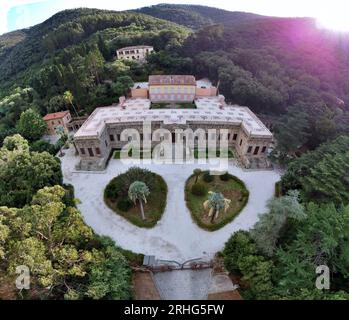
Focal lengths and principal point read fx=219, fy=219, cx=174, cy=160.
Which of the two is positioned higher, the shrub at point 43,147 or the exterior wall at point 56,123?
the exterior wall at point 56,123

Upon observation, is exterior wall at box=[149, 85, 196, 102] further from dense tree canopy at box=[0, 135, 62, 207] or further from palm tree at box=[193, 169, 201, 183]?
dense tree canopy at box=[0, 135, 62, 207]

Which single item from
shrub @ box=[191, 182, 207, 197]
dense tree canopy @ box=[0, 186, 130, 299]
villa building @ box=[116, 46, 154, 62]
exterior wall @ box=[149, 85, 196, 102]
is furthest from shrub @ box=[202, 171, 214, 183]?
villa building @ box=[116, 46, 154, 62]

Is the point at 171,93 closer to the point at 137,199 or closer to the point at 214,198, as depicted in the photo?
the point at 137,199

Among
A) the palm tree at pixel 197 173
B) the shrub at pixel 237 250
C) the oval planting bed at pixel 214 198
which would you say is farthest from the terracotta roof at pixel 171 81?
the shrub at pixel 237 250

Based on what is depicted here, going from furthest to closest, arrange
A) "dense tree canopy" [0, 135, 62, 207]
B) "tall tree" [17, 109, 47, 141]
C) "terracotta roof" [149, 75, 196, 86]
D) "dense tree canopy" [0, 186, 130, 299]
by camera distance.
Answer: "terracotta roof" [149, 75, 196, 86], "tall tree" [17, 109, 47, 141], "dense tree canopy" [0, 135, 62, 207], "dense tree canopy" [0, 186, 130, 299]

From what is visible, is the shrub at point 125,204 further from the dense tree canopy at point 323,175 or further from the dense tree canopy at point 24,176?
the dense tree canopy at point 323,175
